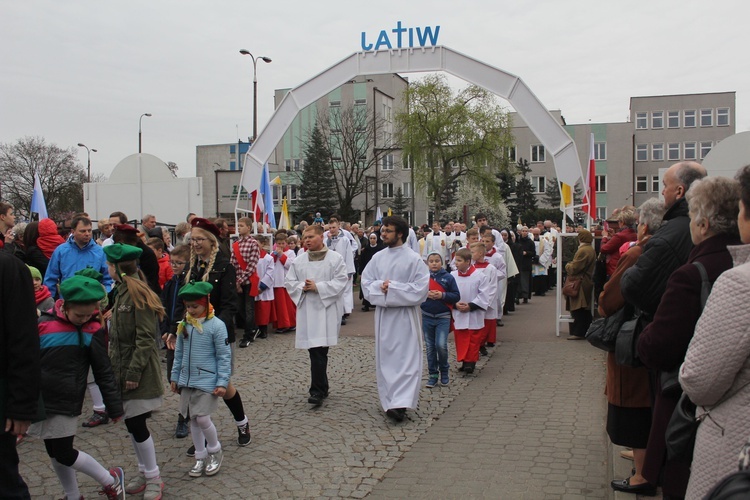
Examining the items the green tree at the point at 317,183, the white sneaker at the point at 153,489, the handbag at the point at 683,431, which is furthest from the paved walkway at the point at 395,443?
the green tree at the point at 317,183

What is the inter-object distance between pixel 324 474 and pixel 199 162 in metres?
82.3

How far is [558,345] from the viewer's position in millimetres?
11203

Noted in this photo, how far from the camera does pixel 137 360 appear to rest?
196 inches

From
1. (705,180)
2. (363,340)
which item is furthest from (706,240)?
(363,340)

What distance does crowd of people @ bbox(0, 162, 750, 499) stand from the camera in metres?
2.75

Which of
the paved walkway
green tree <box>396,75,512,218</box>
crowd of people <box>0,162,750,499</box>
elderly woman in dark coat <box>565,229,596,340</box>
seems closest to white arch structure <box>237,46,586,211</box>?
elderly woman in dark coat <box>565,229,596,340</box>

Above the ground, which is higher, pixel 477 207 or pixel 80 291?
pixel 477 207

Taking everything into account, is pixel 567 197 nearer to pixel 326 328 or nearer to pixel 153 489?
pixel 326 328

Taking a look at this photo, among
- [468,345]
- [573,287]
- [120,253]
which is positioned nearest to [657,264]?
[120,253]

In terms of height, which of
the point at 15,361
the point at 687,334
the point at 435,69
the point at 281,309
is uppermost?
the point at 435,69

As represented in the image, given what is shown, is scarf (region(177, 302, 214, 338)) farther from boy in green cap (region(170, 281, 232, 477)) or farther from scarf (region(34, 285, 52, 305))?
scarf (region(34, 285, 52, 305))

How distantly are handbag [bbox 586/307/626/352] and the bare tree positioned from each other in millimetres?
45265

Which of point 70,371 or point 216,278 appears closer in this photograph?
point 70,371

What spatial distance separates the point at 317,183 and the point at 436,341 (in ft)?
145
